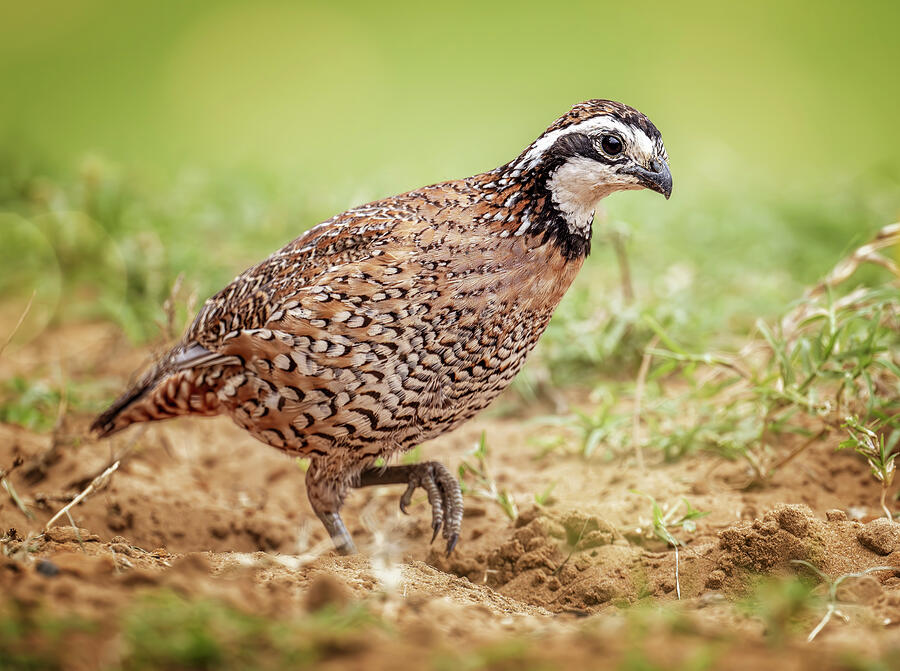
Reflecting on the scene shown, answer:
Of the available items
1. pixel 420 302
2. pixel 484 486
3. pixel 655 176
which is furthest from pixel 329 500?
pixel 655 176

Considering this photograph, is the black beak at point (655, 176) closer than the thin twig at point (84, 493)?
No

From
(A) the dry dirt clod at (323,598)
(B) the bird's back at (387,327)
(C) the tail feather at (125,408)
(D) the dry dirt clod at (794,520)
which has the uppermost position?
(B) the bird's back at (387,327)

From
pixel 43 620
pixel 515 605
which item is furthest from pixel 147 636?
pixel 515 605

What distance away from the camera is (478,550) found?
4113 millimetres

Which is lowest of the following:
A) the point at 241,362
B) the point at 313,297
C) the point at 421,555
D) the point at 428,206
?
the point at 421,555

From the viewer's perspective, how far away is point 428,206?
3.82 meters

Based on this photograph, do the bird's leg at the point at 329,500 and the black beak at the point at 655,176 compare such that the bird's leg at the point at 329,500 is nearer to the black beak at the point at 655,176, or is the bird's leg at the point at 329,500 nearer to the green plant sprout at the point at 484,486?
the green plant sprout at the point at 484,486

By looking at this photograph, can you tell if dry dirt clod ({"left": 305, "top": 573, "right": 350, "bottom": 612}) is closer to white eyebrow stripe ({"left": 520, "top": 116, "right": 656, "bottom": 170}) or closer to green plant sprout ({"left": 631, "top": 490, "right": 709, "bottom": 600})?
green plant sprout ({"left": 631, "top": 490, "right": 709, "bottom": 600})

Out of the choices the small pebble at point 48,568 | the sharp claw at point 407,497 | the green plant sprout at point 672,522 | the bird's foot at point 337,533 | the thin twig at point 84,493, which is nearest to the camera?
the small pebble at point 48,568

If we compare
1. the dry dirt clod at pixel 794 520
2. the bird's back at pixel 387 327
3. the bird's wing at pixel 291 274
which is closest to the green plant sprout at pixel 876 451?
the dry dirt clod at pixel 794 520

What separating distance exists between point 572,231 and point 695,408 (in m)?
1.65

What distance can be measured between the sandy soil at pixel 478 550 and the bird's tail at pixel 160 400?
0.58 ft

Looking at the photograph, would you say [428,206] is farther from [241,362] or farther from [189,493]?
[189,493]

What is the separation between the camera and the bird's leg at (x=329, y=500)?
410 cm
